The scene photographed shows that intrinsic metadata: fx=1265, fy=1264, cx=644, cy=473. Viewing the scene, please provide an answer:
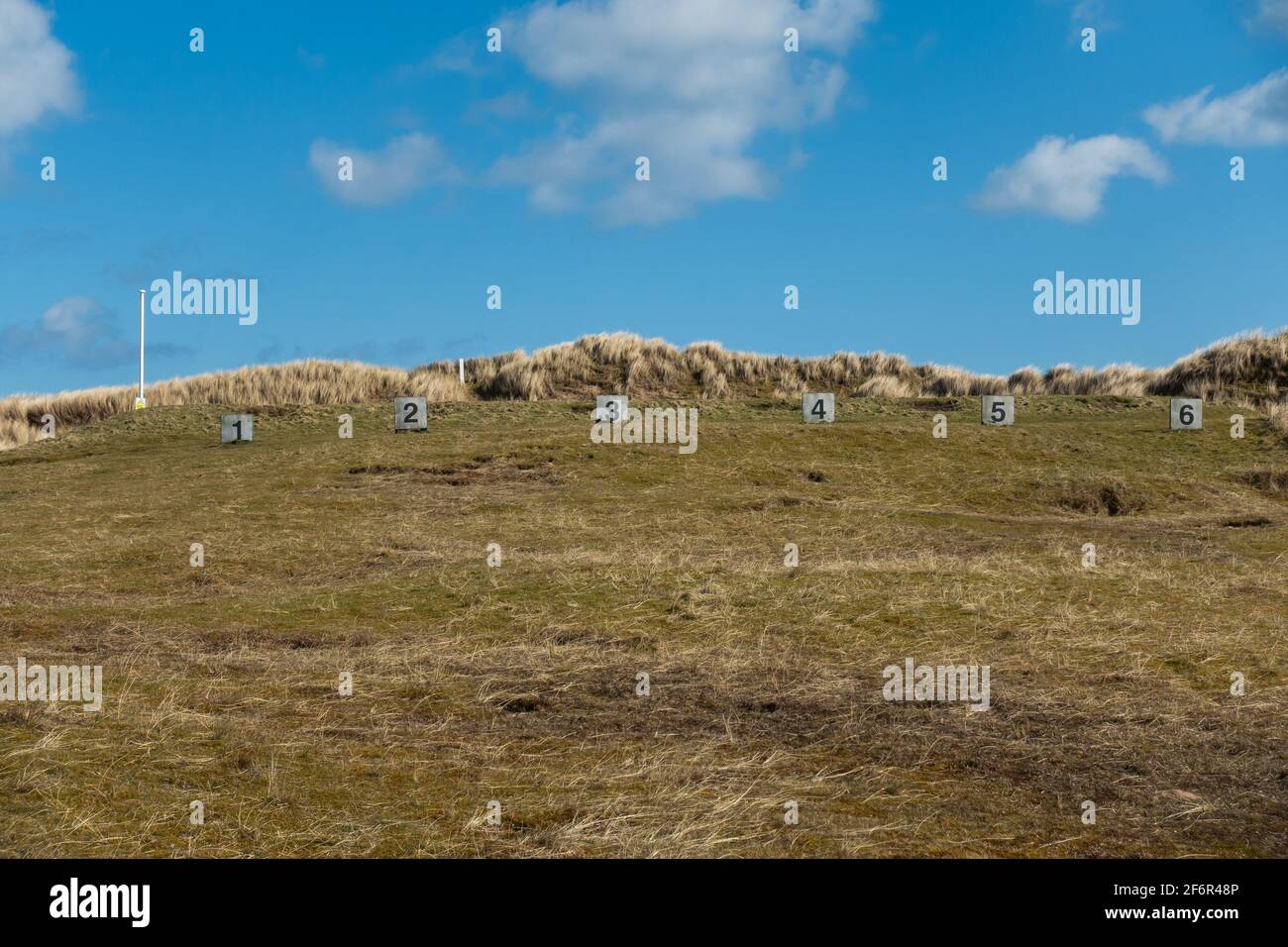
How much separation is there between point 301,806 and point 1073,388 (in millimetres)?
45817

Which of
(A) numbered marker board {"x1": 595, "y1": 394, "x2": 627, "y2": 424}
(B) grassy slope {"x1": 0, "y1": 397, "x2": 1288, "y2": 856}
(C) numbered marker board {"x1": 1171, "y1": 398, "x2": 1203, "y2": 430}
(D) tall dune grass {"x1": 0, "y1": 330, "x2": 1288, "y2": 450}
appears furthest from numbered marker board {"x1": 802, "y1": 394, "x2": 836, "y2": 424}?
(C) numbered marker board {"x1": 1171, "y1": 398, "x2": 1203, "y2": 430}

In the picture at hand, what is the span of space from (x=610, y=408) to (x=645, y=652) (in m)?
23.4

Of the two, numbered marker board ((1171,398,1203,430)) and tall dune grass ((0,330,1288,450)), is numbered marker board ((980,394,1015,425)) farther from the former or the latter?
tall dune grass ((0,330,1288,450))

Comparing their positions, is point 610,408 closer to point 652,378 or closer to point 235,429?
point 235,429

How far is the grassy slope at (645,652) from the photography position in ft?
28.4

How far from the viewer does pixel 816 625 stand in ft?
51.2

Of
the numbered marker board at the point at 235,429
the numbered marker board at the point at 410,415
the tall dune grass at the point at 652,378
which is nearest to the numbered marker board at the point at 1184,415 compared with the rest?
the tall dune grass at the point at 652,378

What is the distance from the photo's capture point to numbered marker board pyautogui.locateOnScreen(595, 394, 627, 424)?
3694 centimetres

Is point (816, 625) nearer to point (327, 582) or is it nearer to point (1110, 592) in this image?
point (1110, 592)

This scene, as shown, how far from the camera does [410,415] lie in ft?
123

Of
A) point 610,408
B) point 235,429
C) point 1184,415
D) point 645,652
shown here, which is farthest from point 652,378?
point 645,652

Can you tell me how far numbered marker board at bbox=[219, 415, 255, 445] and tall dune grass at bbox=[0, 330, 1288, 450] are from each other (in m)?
8.53

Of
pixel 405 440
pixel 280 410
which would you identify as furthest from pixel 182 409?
pixel 405 440

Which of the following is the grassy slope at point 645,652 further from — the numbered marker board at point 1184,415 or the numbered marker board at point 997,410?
the numbered marker board at point 997,410
